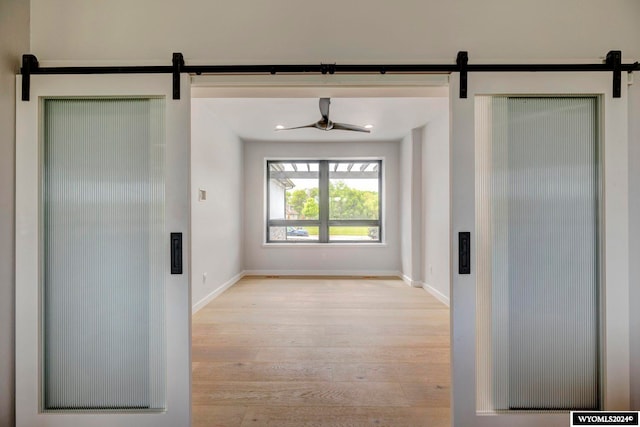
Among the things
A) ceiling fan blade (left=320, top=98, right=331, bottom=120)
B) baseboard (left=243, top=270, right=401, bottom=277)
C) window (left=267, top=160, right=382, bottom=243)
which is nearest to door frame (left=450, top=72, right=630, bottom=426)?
ceiling fan blade (left=320, top=98, right=331, bottom=120)

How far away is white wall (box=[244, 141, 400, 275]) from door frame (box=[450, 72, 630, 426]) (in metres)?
4.36

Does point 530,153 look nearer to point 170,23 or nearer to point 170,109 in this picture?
point 170,109

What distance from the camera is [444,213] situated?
4125mm

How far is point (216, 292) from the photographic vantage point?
14.4 ft

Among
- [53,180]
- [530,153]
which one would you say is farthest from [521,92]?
[53,180]

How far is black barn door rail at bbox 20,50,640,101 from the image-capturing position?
1496 mm

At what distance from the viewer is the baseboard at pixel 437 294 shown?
403 centimetres

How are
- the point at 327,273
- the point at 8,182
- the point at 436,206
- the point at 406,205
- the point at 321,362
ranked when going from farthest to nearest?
the point at 327,273 < the point at 406,205 < the point at 436,206 < the point at 321,362 < the point at 8,182

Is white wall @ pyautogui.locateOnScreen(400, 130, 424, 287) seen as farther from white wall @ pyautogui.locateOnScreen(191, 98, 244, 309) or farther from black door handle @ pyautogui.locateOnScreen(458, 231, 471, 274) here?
black door handle @ pyautogui.locateOnScreen(458, 231, 471, 274)

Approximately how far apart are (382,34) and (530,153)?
1.00 meters

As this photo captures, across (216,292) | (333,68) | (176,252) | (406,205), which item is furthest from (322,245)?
(333,68)

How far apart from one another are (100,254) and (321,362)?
1.76 metres

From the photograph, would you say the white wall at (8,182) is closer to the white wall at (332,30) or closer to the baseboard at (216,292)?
the white wall at (332,30)

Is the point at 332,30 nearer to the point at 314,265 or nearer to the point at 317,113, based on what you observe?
the point at 317,113
